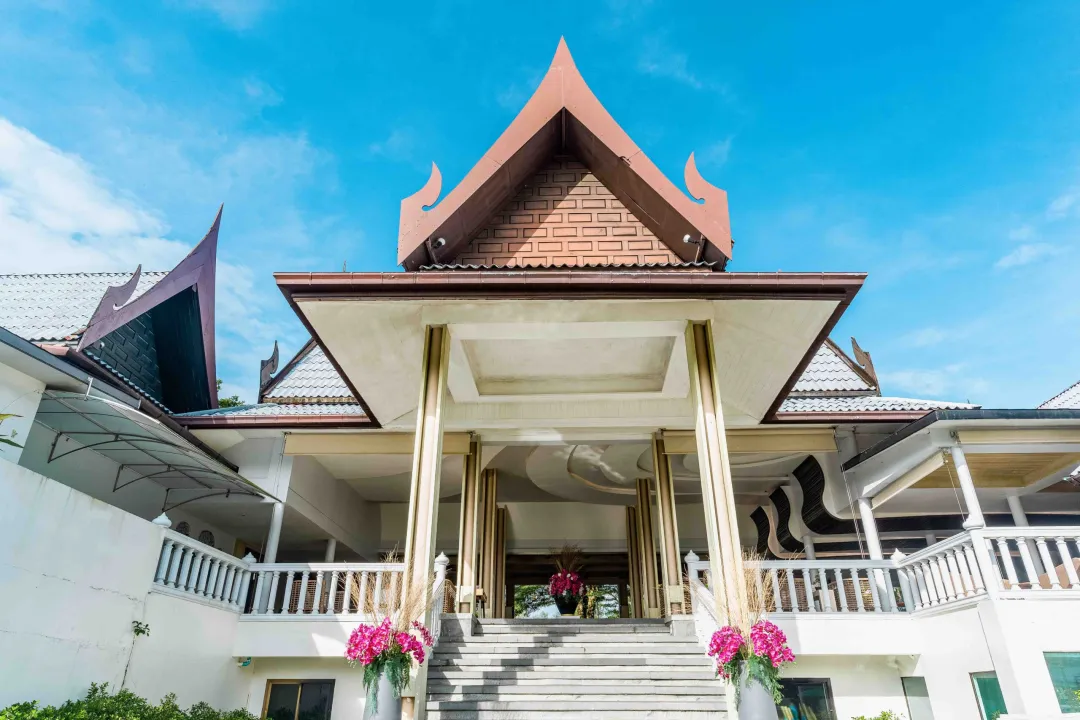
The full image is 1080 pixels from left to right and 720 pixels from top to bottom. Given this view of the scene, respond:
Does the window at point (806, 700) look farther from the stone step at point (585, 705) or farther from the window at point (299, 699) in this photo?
the window at point (299, 699)

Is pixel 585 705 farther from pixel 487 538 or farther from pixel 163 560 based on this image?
pixel 487 538

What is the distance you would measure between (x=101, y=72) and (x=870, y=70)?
10.9 meters

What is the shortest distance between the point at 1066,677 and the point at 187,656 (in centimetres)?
804

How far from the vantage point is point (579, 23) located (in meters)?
7.98

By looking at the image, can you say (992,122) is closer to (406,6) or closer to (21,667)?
(406,6)

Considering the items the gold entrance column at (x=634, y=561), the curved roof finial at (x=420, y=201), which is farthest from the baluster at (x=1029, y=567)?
the curved roof finial at (x=420, y=201)

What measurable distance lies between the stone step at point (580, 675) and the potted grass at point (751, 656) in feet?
4.45

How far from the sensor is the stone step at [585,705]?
570 cm

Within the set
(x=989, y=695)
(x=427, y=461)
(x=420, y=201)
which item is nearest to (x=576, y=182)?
(x=420, y=201)

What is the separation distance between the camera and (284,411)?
9.27 m

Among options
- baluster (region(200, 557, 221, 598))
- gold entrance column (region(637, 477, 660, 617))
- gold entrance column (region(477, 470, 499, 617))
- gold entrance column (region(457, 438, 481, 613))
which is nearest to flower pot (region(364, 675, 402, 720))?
baluster (region(200, 557, 221, 598))

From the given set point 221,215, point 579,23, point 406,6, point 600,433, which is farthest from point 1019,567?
point 221,215

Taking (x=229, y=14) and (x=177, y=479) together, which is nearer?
(x=229, y=14)

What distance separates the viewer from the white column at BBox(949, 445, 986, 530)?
20.0ft
